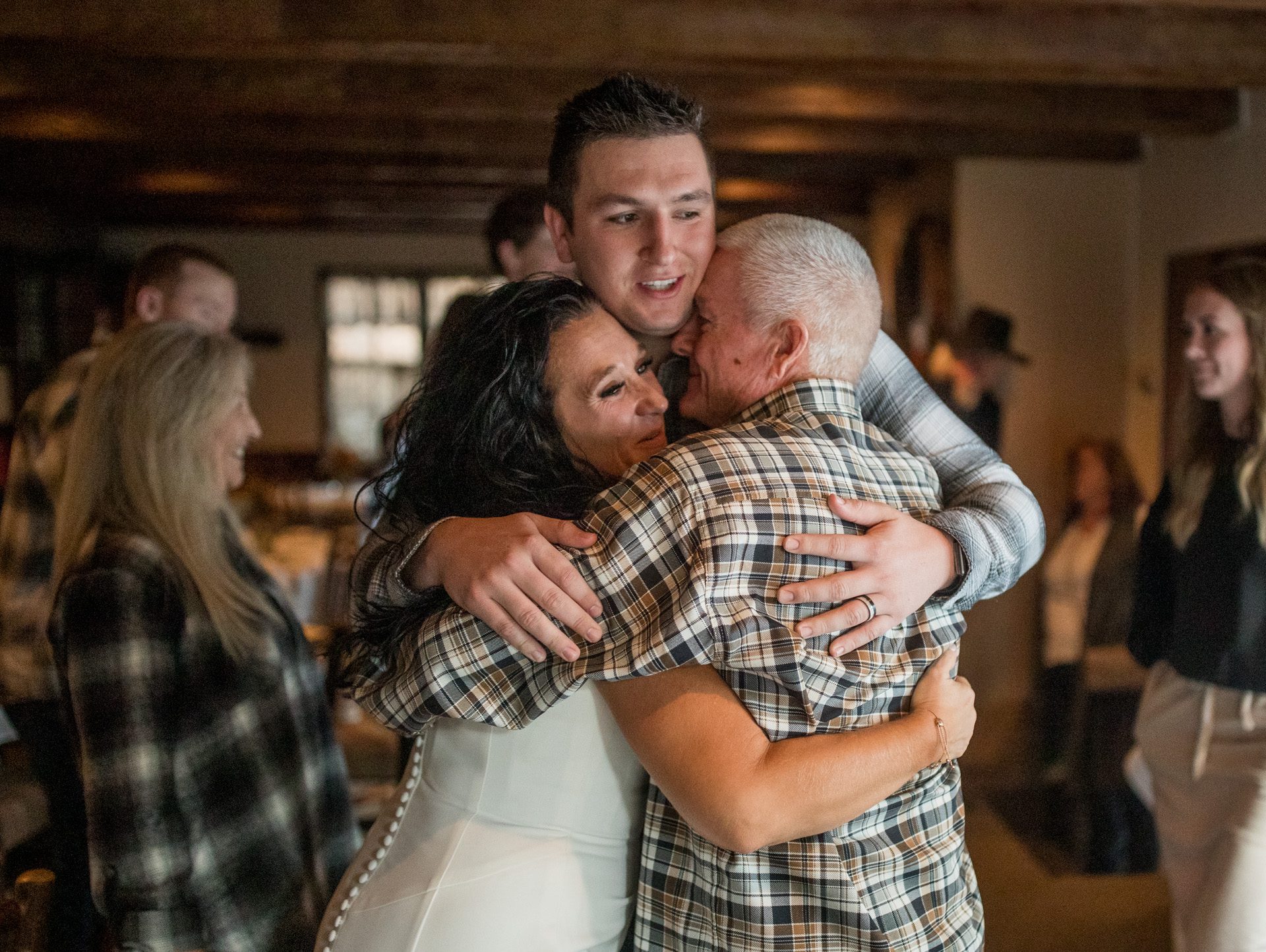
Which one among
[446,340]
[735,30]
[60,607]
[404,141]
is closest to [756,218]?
[446,340]

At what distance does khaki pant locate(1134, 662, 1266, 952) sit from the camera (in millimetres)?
2502

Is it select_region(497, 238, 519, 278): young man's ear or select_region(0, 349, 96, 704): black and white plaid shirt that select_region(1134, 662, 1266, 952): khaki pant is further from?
select_region(0, 349, 96, 704): black and white plaid shirt

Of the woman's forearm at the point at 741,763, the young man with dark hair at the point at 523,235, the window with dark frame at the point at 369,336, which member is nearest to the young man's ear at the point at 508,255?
the young man with dark hair at the point at 523,235

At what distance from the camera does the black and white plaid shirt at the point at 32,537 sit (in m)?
2.85

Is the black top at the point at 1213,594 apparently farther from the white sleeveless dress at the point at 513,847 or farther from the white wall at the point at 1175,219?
the white wall at the point at 1175,219

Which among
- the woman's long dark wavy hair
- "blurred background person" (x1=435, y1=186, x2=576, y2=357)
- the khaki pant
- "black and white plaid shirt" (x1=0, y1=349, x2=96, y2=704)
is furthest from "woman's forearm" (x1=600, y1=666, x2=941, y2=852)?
"black and white plaid shirt" (x1=0, y1=349, x2=96, y2=704)

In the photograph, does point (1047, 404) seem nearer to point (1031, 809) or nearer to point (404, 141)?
point (1031, 809)

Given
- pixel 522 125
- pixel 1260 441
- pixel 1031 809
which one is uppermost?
pixel 522 125

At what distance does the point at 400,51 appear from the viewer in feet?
13.5

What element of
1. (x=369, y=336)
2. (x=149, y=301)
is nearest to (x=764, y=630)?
(x=149, y=301)

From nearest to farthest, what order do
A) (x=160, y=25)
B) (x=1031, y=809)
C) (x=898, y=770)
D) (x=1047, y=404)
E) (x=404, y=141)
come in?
1. (x=898, y=770)
2. (x=160, y=25)
3. (x=1031, y=809)
4. (x=404, y=141)
5. (x=1047, y=404)

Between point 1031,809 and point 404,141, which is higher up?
point 404,141

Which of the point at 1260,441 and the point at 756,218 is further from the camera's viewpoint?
the point at 1260,441

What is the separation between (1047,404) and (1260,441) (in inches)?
158
